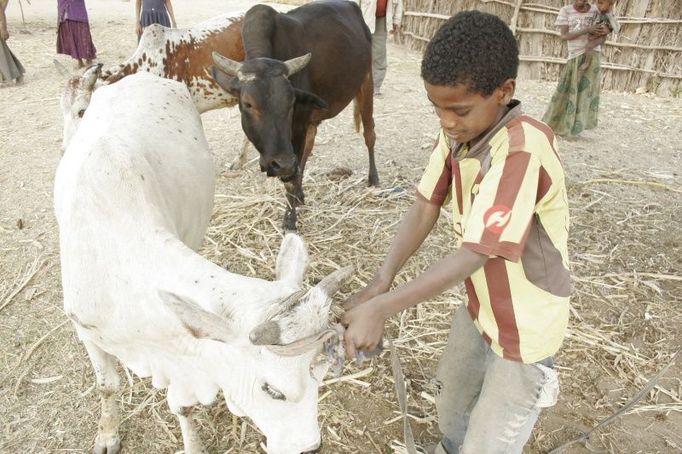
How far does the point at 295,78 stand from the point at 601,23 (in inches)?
158

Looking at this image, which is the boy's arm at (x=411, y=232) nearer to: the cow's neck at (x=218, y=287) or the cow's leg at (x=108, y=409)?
the cow's neck at (x=218, y=287)

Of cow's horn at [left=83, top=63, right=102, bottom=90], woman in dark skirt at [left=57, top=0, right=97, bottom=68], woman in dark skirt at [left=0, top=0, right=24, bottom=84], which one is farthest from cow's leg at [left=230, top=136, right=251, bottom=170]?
woman in dark skirt at [left=57, top=0, right=97, bottom=68]

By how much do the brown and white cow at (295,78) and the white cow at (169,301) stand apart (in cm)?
124

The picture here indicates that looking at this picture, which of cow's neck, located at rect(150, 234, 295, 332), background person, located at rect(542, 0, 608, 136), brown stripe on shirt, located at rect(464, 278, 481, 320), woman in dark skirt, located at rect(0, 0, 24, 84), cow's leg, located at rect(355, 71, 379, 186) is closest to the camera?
cow's neck, located at rect(150, 234, 295, 332)

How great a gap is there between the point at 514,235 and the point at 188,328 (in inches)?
40.2

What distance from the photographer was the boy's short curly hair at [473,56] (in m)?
1.46

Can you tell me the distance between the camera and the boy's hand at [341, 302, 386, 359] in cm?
152

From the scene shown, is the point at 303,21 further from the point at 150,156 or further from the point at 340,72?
the point at 150,156

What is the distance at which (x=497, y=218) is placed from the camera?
1.45 meters

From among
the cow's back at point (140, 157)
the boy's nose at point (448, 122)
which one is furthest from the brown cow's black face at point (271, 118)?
the boy's nose at point (448, 122)

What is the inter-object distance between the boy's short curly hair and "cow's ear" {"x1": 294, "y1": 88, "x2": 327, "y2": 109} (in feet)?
8.88

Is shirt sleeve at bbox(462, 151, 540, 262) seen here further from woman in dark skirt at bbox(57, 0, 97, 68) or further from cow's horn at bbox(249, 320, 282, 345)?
woman in dark skirt at bbox(57, 0, 97, 68)

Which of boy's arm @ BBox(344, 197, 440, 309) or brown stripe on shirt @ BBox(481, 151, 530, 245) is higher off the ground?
brown stripe on shirt @ BBox(481, 151, 530, 245)

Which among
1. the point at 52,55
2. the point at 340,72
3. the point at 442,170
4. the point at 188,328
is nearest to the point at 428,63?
the point at 442,170
